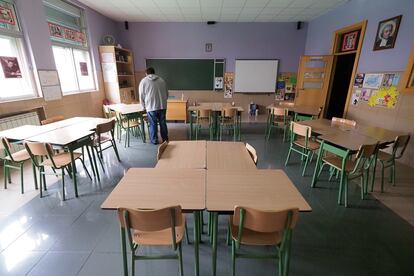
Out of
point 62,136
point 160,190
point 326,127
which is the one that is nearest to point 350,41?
point 326,127

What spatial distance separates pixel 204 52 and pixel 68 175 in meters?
5.32

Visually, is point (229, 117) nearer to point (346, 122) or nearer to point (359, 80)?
point (346, 122)

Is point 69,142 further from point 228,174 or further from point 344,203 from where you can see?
point 344,203

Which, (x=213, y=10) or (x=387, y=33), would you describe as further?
(x=213, y=10)

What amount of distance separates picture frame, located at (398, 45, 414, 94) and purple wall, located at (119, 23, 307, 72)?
12.0 ft

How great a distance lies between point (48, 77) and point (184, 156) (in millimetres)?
3840

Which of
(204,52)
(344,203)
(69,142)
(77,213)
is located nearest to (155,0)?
(204,52)

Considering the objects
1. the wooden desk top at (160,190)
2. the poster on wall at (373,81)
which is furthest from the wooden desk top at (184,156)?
Result: the poster on wall at (373,81)

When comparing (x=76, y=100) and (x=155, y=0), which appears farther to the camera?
(x=76, y=100)

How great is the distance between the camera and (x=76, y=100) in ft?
16.4

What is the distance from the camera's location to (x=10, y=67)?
3570 mm

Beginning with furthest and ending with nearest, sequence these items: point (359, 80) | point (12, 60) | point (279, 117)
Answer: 1. point (279, 117)
2. point (359, 80)
3. point (12, 60)

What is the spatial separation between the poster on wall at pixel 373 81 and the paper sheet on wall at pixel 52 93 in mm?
6471

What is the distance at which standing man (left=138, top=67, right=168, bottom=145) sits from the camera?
4.23m
